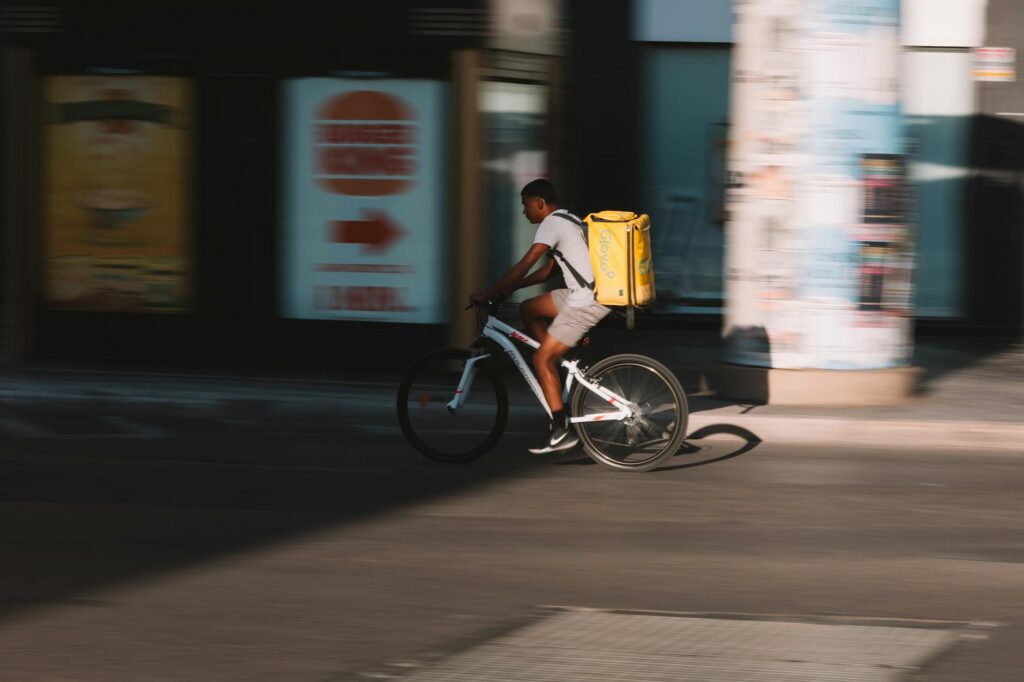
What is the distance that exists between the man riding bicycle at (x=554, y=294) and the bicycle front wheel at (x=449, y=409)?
30 cm

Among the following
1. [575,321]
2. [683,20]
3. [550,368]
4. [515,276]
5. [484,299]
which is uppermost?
[683,20]

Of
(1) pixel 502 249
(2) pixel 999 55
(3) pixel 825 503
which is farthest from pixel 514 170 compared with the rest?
(2) pixel 999 55

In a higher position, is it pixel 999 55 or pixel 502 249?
pixel 999 55

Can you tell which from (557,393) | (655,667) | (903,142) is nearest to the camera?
(655,667)

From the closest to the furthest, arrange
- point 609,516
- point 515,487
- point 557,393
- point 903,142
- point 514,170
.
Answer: point 609,516, point 515,487, point 557,393, point 903,142, point 514,170

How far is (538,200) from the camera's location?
8.82 m

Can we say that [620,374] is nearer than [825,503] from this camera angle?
No

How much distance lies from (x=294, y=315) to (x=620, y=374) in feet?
16.1

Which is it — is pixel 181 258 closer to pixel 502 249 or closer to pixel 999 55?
pixel 502 249

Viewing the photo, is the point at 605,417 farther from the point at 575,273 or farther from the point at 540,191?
the point at 540,191

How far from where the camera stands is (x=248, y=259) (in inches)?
512

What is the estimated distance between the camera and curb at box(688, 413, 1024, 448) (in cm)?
1023

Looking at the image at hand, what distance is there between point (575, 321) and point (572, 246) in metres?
0.43

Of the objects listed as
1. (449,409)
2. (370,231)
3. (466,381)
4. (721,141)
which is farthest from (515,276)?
(721,141)
